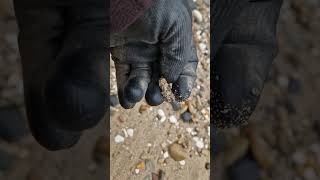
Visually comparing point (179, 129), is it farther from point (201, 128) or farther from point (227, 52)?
point (227, 52)

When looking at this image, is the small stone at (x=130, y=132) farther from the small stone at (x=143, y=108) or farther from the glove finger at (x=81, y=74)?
the glove finger at (x=81, y=74)

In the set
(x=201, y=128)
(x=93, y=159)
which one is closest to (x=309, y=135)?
(x=201, y=128)

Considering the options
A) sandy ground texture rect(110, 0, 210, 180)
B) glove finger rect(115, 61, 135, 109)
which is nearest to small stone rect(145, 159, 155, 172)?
A: sandy ground texture rect(110, 0, 210, 180)

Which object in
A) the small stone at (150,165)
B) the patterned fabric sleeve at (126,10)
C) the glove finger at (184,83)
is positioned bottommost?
the small stone at (150,165)

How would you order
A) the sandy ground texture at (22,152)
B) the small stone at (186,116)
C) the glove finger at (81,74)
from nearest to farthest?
the glove finger at (81,74), the sandy ground texture at (22,152), the small stone at (186,116)

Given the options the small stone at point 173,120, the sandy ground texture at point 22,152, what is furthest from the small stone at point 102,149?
the small stone at point 173,120

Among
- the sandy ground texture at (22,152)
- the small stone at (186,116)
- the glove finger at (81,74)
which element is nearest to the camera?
the glove finger at (81,74)
